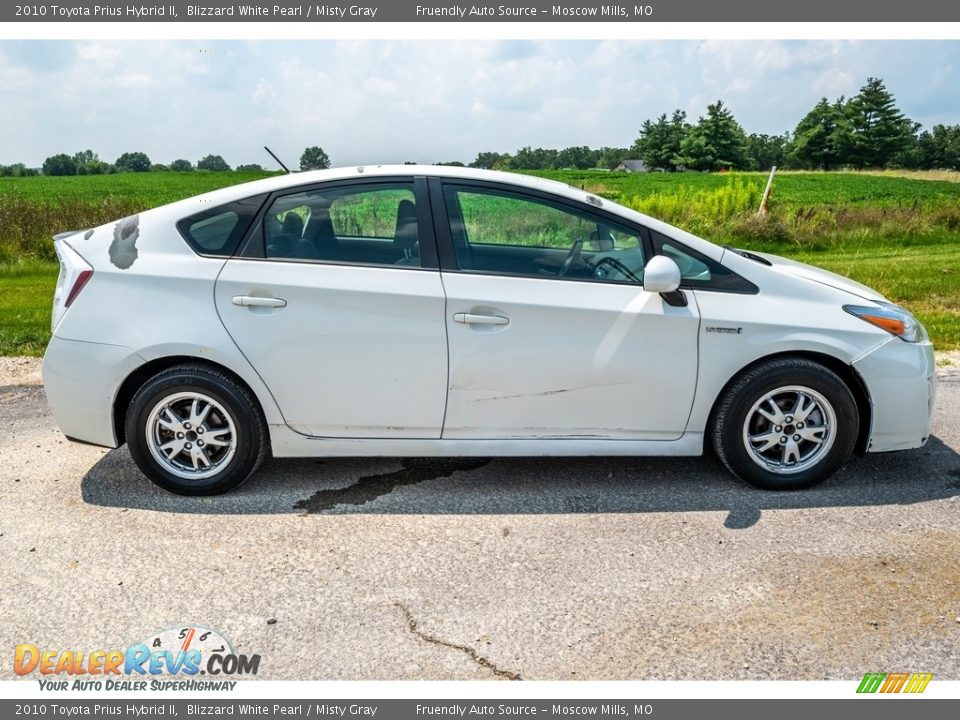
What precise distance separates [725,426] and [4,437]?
4590 mm

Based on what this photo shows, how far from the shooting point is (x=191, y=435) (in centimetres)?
433

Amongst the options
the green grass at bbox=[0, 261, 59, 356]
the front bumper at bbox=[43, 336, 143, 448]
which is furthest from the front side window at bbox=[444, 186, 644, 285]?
the green grass at bbox=[0, 261, 59, 356]

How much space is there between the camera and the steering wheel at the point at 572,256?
Result: 4.32 metres

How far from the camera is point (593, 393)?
4.27 metres

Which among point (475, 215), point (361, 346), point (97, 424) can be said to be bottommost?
point (97, 424)

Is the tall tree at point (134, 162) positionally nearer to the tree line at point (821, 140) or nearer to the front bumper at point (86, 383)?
the tree line at point (821, 140)

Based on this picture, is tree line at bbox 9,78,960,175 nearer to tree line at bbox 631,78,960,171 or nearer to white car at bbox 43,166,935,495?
tree line at bbox 631,78,960,171

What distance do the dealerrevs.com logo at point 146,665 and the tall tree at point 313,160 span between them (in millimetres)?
2750

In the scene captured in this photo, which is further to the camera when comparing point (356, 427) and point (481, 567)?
point (356, 427)

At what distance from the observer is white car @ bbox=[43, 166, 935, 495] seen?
4.19 m

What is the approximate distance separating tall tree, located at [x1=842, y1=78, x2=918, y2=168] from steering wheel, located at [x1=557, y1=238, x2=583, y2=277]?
91.8 meters

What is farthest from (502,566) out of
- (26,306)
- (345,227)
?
(26,306)

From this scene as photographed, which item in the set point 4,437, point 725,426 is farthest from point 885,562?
point 4,437

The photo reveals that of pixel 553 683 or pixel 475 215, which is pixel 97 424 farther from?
pixel 553 683
